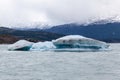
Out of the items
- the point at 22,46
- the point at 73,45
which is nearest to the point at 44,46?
the point at 22,46

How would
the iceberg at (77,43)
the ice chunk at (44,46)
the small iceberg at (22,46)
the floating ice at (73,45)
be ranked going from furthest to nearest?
1. the small iceberg at (22,46)
2. the ice chunk at (44,46)
3. the floating ice at (73,45)
4. the iceberg at (77,43)

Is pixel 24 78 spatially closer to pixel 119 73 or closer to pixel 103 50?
pixel 119 73

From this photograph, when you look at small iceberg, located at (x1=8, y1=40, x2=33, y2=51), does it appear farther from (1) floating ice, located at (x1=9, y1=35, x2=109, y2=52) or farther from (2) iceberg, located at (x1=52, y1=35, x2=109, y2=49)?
(2) iceberg, located at (x1=52, y1=35, x2=109, y2=49)

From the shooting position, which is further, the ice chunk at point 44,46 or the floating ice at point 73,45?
the ice chunk at point 44,46

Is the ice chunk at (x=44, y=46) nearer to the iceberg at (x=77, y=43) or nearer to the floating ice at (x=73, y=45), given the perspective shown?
the floating ice at (x=73, y=45)

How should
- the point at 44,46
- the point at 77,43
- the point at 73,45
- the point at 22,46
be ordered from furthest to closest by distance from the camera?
the point at 22,46
the point at 44,46
the point at 73,45
the point at 77,43

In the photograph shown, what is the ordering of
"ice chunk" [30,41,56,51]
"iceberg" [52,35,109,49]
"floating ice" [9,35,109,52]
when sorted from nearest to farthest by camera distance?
1. "iceberg" [52,35,109,49]
2. "floating ice" [9,35,109,52]
3. "ice chunk" [30,41,56,51]

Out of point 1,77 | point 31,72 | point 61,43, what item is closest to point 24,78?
point 1,77

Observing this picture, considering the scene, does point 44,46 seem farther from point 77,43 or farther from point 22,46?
point 77,43

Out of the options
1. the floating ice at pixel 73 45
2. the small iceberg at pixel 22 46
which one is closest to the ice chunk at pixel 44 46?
the floating ice at pixel 73 45

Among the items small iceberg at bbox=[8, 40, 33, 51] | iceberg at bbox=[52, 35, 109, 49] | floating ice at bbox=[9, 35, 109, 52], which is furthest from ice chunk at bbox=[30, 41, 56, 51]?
iceberg at bbox=[52, 35, 109, 49]

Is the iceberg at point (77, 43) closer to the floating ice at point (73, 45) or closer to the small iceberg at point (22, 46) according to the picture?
the floating ice at point (73, 45)

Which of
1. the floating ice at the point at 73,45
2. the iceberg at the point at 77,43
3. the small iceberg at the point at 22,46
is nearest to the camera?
the iceberg at the point at 77,43

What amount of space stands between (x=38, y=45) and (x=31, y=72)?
60.7m
